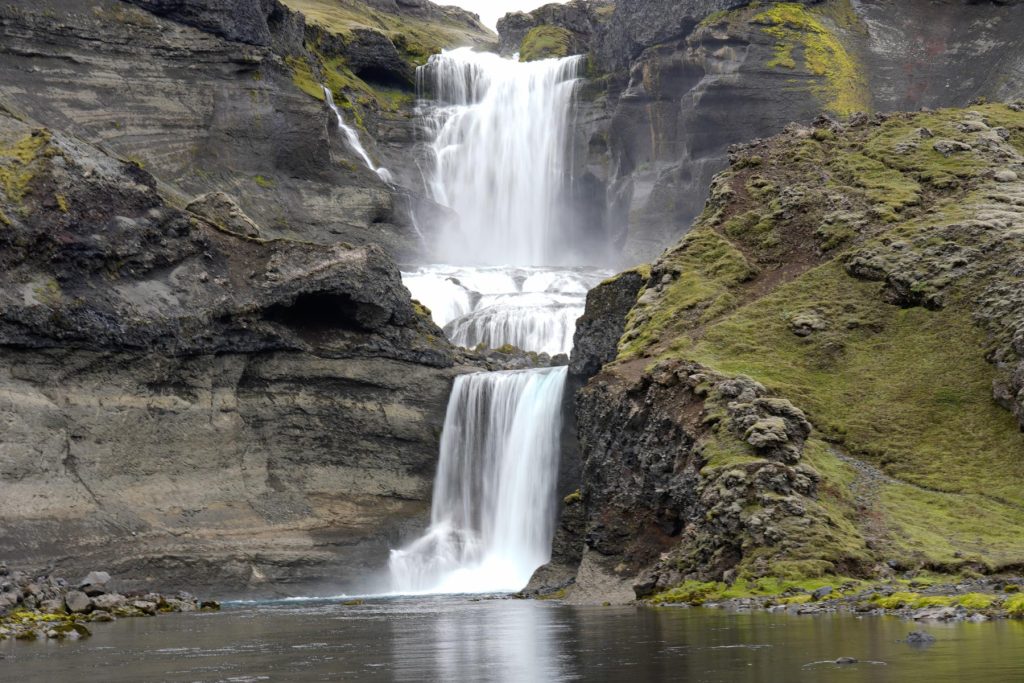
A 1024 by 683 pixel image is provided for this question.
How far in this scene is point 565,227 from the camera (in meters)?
132

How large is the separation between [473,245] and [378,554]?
5825cm

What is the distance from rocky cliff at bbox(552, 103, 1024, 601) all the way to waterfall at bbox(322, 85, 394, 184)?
51893 mm

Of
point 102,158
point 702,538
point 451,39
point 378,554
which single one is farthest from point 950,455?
point 451,39

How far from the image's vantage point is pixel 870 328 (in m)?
57.8

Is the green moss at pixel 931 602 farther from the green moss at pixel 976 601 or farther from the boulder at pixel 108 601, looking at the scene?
the boulder at pixel 108 601

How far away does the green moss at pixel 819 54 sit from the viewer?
376 ft

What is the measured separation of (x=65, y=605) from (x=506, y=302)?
52.7 metres

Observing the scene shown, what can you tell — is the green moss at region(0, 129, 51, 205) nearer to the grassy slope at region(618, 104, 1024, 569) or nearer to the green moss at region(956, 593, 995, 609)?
the grassy slope at region(618, 104, 1024, 569)

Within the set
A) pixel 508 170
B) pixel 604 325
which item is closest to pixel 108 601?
pixel 604 325

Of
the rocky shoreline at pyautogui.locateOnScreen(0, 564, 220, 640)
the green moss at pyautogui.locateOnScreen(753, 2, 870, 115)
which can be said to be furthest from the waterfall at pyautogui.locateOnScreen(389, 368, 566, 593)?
the green moss at pyautogui.locateOnScreen(753, 2, 870, 115)

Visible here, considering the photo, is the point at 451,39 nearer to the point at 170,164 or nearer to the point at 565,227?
the point at 565,227

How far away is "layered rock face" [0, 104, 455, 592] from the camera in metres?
66.9

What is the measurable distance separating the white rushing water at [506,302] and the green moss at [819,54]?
78.9 ft

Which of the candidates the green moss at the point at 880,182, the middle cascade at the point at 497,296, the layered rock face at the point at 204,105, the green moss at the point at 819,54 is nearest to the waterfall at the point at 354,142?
the layered rock face at the point at 204,105
